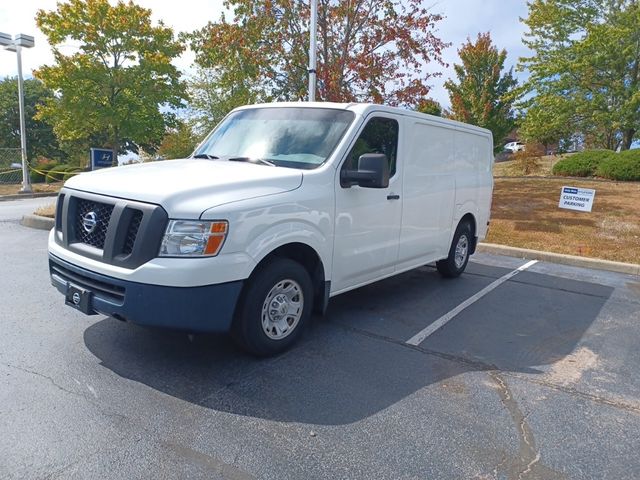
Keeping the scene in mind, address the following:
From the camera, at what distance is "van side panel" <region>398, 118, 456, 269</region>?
5.25 m

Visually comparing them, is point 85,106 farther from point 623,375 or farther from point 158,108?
point 623,375

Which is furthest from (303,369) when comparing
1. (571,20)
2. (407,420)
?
(571,20)

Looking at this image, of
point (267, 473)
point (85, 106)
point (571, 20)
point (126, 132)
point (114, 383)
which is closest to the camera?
point (267, 473)

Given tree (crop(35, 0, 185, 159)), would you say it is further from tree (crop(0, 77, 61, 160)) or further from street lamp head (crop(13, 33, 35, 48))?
tree (crop(0, 77, 61, 160))

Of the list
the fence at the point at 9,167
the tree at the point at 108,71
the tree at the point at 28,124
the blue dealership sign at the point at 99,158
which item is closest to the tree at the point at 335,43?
the blue dealership sign at the point at 99,158

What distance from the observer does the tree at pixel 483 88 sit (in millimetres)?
26125

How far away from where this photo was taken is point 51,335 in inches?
165

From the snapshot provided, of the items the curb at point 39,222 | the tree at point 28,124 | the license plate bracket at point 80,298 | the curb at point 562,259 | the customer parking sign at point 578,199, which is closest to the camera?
the license plate bracket at point 80,298

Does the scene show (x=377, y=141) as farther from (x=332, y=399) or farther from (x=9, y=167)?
(x=9, y=167)

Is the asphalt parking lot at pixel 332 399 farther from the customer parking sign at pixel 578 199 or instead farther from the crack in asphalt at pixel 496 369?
the customer parking sign at pixel 578 199

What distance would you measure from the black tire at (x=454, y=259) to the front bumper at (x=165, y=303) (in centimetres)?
399

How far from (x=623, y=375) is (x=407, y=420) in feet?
6.81

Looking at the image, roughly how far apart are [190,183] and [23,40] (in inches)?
766

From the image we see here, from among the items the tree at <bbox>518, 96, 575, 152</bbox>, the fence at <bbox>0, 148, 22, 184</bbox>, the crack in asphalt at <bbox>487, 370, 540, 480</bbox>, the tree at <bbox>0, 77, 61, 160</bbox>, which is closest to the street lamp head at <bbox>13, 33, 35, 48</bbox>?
the fence at <bbox>0, 148, 22, 184</bbox>
